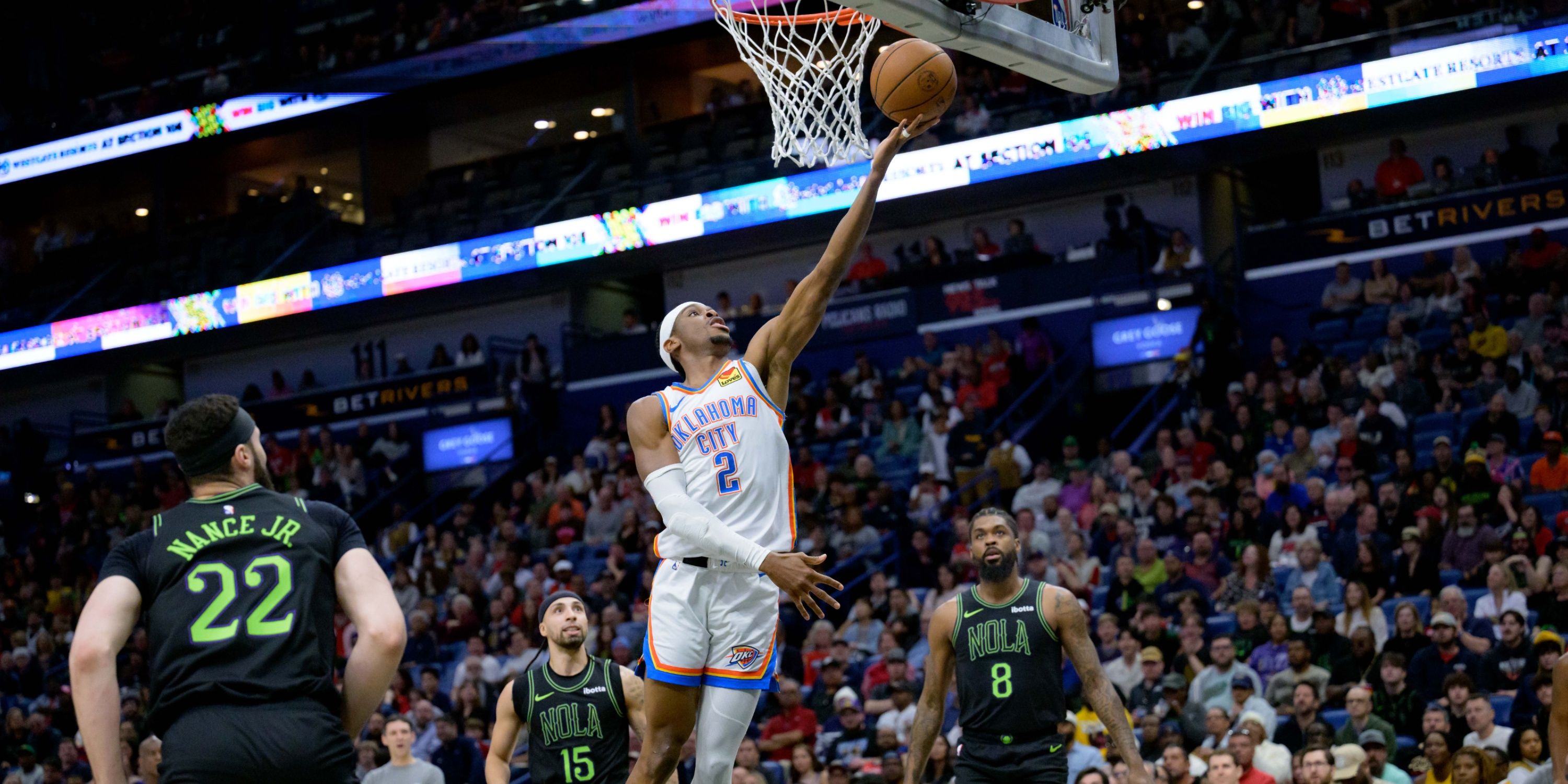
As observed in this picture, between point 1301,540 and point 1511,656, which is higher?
point 1301,540

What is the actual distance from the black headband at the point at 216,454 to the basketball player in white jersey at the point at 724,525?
1731 mm

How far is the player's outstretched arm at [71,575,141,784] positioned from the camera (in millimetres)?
3379

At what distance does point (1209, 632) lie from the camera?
40.3 feet

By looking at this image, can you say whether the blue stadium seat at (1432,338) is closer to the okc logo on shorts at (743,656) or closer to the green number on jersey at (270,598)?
the okc logo on shorts at (743,656)

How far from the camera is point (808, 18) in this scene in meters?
8.74

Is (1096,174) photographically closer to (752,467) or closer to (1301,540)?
(1301,540)

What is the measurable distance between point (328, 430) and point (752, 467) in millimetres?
19770

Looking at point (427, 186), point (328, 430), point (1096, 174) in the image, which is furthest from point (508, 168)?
point (1096, 174)

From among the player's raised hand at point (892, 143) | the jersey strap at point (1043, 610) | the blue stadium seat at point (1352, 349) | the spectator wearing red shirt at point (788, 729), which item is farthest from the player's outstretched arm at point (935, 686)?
the blue stadium seat at point (1352, 349)

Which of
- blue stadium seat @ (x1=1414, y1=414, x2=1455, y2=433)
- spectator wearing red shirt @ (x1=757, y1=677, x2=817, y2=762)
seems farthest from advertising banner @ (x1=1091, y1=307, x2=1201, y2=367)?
spectator wearing red shirt @ (x1=757, y1=677, x2=817, y2=762)

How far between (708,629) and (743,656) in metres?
0.15

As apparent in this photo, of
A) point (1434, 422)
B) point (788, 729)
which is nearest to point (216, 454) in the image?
point (788, 729)

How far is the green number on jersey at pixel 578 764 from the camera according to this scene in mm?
7004

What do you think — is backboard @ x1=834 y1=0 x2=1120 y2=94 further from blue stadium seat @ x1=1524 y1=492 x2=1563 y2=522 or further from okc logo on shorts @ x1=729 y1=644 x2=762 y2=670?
blue stadium seat @ x1=1524 y1=492 x2=1563 y2=522
